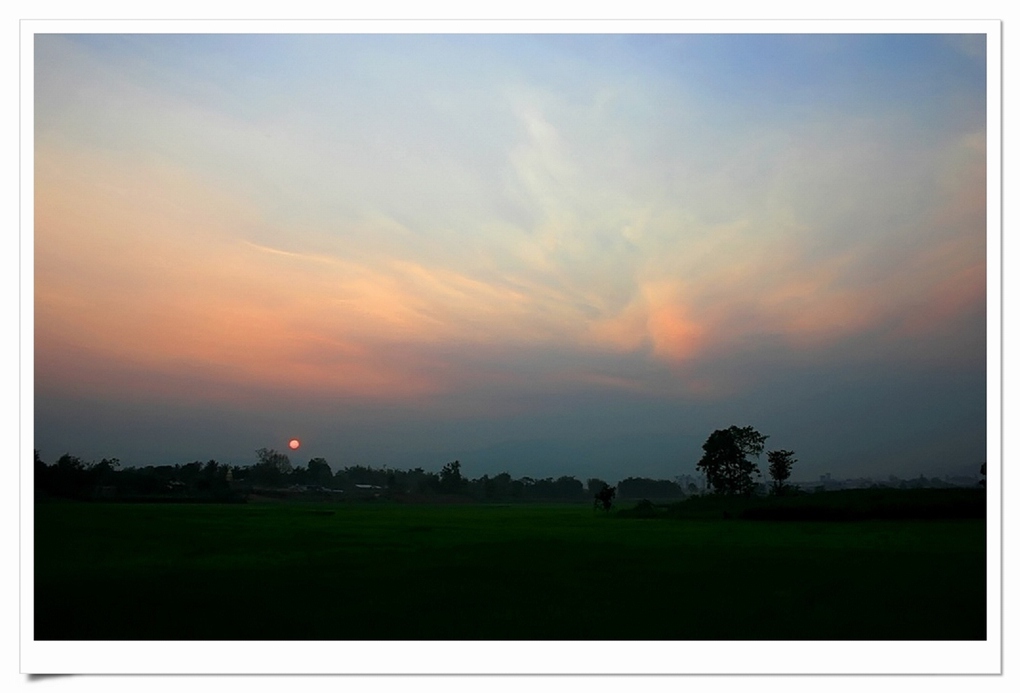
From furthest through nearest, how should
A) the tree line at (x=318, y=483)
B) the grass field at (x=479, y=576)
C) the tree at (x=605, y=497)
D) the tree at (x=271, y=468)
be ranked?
the tree at (x=605, y=497)
the tree at (x=271, y=468)
the tree line at (x=318, y=483)
the grass field at (x=479, y=576)

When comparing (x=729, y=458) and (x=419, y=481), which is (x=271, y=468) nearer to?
(x=419, y=481)

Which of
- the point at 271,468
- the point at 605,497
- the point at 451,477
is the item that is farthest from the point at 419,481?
the point at 605,497

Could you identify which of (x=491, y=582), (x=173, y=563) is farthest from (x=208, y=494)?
(x=491, y=582)

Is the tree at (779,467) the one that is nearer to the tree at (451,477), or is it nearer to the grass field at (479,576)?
the grass field at (479,576)

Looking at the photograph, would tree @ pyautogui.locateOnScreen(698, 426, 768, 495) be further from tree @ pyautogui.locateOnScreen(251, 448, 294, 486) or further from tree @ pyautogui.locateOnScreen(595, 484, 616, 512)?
tree @ pyautogui.locateOnScreen(251, 448, 294, 486)

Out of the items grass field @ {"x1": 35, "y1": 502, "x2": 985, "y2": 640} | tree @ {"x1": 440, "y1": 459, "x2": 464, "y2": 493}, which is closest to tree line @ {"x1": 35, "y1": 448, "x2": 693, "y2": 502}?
tree @ {"x1": 440, "y1": 459, "x2": 464, "y2": 493}

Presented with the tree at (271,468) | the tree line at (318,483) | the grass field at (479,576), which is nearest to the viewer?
the grass field at (479,576)

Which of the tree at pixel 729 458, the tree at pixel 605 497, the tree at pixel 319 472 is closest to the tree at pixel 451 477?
the tree at pixel 319 472
